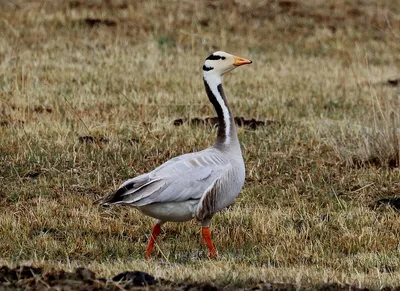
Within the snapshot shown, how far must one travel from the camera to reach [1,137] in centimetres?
1149

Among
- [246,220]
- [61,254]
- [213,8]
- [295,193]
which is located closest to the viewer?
[61,254]

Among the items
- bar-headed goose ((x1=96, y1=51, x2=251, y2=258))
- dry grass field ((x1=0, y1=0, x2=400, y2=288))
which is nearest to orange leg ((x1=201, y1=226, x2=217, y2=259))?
bar-headed goose ((x1=96, y1=51, x2=251, y2=258))

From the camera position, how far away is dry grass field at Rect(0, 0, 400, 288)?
7973mm

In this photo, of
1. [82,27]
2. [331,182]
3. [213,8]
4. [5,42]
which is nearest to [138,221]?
[331,182]

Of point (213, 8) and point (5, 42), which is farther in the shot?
point (213, 8)

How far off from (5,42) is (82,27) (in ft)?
7.37

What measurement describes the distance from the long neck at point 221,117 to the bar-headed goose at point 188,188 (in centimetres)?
6

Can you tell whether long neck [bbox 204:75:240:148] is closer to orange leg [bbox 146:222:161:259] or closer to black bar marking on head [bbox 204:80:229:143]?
black bar marking on head [bbox 204:80:229:143]

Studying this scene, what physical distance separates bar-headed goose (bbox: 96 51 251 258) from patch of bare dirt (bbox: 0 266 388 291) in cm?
134

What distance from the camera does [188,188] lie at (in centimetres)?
756

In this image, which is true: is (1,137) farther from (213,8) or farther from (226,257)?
(213,8)

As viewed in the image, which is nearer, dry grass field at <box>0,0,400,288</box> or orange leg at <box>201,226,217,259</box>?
orange leg at <box>201,226,217,259</box>

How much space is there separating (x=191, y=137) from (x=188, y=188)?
4.30m

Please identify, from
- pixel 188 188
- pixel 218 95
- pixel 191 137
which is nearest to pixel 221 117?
pixel 218 95
